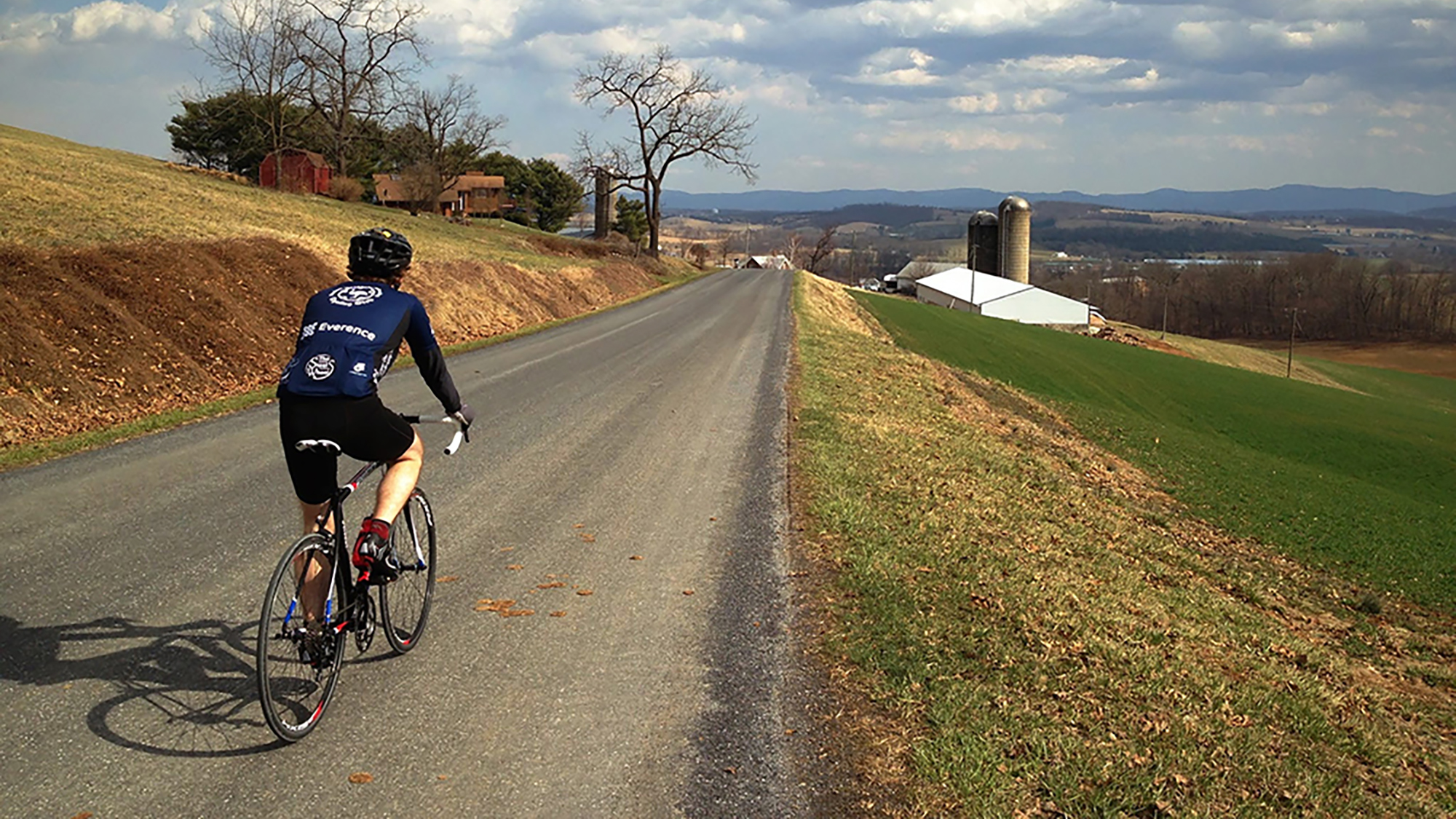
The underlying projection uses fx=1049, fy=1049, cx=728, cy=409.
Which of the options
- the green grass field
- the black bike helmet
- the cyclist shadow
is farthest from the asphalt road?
the green grass field

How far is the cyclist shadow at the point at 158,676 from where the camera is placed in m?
4.46

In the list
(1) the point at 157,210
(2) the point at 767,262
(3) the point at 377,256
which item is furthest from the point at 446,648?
(2) the point at 767,262

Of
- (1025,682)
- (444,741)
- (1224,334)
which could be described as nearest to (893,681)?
(1025,682)

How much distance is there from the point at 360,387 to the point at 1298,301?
462 ft

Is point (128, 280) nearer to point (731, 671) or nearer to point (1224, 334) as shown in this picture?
point (731, 671)

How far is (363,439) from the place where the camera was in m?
4.68

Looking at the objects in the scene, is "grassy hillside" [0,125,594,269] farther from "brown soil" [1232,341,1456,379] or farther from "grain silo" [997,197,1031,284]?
"brown soil" [1232,341,1456,379]

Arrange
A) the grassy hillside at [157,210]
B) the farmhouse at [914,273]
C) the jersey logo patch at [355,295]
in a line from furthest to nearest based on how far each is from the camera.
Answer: the farmhouse at [914,273] < the grassy hillside at [157,210] < the jersey logo patch at [355,295]

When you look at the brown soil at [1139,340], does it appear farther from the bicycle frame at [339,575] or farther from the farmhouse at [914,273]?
the bicycle frame at [339,575]

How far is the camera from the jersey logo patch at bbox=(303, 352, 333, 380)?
4.51 metres

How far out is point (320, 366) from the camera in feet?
14.8

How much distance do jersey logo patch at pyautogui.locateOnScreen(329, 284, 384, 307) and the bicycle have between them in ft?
2.10

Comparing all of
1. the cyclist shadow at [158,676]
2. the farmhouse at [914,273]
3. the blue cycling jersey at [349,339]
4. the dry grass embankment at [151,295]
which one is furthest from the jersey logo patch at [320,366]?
the farmhouse at [914,273]

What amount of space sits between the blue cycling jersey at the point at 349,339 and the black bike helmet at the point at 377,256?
0.22 ft
